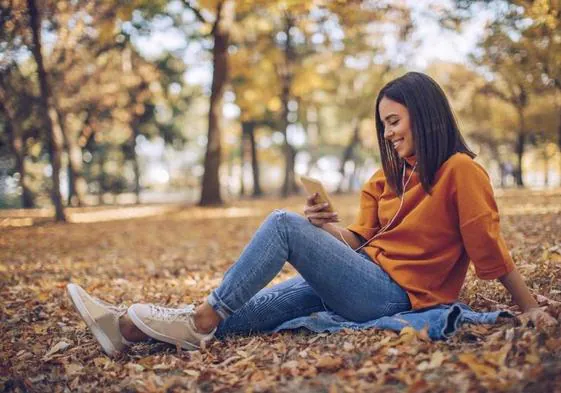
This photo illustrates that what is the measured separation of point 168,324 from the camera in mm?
3082

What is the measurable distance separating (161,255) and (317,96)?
1872cm

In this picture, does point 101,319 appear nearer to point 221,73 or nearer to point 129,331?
point 129,331

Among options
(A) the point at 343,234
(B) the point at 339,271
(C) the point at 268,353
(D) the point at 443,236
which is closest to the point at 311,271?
(B) the point at 339,271

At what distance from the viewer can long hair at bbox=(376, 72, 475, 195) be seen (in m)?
2.88

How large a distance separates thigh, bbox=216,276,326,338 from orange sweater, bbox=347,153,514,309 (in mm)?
508

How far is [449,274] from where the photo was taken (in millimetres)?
3051

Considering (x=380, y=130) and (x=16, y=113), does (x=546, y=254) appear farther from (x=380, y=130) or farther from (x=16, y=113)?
(x=16, y=113)

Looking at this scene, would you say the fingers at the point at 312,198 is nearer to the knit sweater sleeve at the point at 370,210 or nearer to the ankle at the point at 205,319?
the knit sweater sleeve at the point at 370,210

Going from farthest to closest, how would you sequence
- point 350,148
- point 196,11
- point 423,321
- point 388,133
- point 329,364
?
point 350,148, point 196,11, point 388,133, point 423,321, point 329,364

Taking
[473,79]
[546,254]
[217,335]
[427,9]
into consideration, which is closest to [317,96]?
[473,79]

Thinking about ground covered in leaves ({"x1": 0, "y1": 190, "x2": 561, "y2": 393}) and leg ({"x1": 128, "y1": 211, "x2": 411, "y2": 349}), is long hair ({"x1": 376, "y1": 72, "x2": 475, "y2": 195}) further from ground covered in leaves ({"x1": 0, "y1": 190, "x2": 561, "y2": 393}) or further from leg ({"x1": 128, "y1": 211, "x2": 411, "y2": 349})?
ground covered in leaves ({"x1": 0, "y1": 190, "x2": 561, "y2": 393})

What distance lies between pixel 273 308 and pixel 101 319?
40.5 inches

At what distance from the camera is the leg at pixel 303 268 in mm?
2945

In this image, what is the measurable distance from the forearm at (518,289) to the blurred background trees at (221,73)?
16.5 feet
